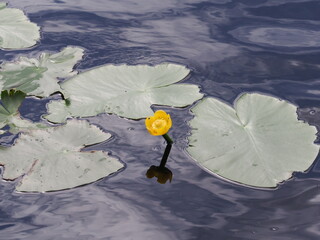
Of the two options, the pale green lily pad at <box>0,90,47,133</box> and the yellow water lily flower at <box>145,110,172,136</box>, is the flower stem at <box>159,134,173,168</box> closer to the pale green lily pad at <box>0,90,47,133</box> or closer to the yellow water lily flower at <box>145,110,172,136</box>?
the yellow water lily flower at <box>145,110,172,136</box>

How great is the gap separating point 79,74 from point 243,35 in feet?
2.00

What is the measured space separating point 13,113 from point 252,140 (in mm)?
663

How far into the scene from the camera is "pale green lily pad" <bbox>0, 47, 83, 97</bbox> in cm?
142

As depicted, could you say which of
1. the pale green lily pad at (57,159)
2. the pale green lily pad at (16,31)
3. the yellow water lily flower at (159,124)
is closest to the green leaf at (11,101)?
the pale green lily pad at (57,159)

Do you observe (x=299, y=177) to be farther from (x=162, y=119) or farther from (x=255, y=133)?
(x=162, y=119)

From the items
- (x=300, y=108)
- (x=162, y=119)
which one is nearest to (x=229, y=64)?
(x=300, y=108)

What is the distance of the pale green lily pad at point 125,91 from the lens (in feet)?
4.33

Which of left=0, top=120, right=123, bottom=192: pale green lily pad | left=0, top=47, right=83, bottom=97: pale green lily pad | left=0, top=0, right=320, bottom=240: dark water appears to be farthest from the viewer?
left=0, top=47, right=83, bottom=97: pale green lily pad

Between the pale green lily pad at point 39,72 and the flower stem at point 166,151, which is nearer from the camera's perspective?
the flower stem at point 166,151

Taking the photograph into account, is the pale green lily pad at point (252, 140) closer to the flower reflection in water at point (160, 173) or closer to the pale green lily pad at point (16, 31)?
the flower reflection in water at point (160, 173)

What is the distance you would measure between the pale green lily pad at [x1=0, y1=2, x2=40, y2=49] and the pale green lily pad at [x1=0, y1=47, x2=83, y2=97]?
5.3 inches

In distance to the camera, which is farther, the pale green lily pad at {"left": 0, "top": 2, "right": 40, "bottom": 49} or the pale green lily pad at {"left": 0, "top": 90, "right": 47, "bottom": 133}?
the pale green lily pad at {"left": 0, "top": 2, "right": 40, "bottom": 49}

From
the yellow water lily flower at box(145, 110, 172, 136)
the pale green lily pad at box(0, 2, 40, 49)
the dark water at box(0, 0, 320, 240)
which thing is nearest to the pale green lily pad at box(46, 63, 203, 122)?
the dark water at box(0, 0, 320, 240)

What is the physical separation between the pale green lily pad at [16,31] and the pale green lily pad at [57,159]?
527 millimetres
